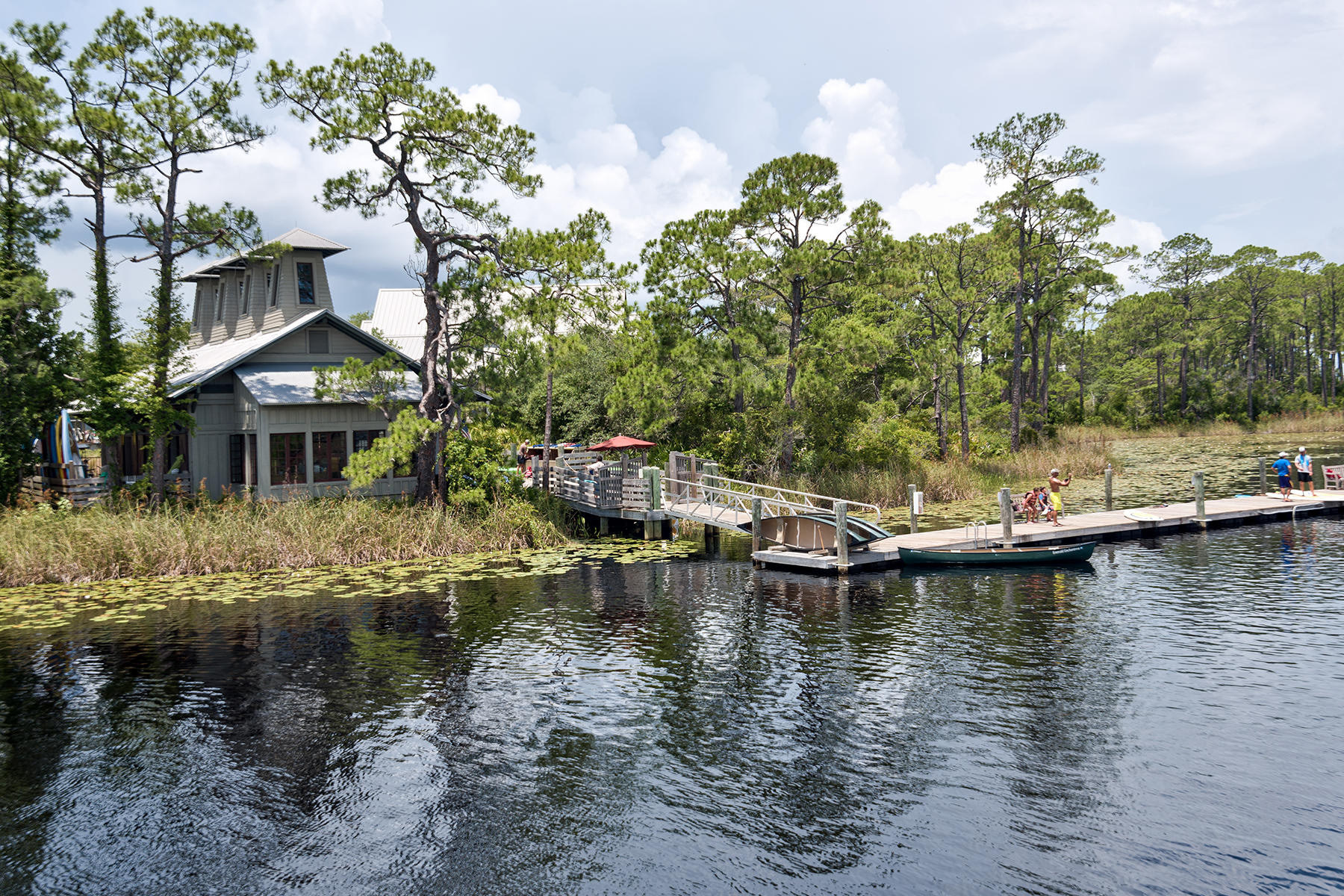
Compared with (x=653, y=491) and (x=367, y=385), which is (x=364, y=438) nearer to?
(x=367, y=385)

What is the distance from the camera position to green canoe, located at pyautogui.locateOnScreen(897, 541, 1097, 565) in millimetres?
23703

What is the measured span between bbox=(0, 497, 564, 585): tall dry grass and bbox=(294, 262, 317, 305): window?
35.3ft

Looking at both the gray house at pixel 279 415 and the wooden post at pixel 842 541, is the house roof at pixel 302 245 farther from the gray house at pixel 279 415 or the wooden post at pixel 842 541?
the wooden post at pixel 842 541

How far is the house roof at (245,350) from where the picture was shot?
2867 centimetres

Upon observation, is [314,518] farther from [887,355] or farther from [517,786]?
[887,355]

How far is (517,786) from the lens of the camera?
36.2ft

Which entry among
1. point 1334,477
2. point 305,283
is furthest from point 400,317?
point 1334,477

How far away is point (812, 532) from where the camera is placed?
25.1 meters

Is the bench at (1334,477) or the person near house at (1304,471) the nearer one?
the person near house at (1304,471)

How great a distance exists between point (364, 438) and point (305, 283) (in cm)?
865

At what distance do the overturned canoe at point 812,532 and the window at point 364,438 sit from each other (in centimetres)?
1451

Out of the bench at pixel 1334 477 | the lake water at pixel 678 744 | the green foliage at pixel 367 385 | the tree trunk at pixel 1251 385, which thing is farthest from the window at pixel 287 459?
the tree trunk at pixel 1251 385

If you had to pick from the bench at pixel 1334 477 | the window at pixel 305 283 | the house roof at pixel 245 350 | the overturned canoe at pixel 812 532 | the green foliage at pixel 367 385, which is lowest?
the overturned canoe at pixel 812 532

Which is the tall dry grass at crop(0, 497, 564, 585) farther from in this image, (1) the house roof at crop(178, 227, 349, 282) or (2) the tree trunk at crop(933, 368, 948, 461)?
(2) the tree trunk at crop(933, 368, 948, 461)
